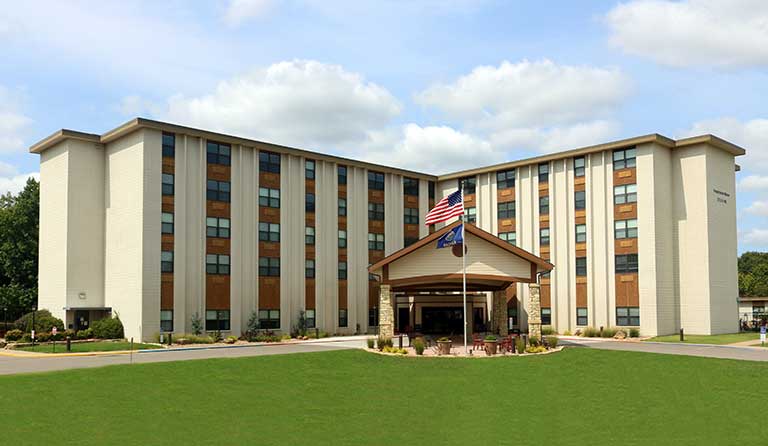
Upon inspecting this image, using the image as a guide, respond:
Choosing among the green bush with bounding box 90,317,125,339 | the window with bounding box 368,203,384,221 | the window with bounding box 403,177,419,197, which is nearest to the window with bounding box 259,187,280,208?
the window with bounding box 368,203,384,221

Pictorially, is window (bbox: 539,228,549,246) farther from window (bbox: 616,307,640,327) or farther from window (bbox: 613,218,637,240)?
window (bbox: 616,307,640,327)

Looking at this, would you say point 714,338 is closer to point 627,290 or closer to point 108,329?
point 627,290

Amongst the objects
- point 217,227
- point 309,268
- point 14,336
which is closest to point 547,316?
point 309,268

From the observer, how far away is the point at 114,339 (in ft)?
154

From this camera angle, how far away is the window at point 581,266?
55.5m

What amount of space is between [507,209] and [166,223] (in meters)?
29.0

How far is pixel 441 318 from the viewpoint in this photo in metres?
55.9

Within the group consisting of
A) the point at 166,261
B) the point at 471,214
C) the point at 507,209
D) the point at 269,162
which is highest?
the point at 269,162

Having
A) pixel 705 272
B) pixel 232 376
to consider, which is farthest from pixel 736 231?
pixel 232 376

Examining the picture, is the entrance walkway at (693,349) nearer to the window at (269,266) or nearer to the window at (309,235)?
the window at (309,235)

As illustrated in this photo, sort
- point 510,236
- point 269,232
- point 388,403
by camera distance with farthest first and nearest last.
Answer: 1. point 510,236
2. point 269,232
3. point 388,403

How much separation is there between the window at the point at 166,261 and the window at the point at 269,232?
7.39 m

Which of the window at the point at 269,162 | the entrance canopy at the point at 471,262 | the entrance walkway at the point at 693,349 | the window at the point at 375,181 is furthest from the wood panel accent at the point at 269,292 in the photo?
the entrance walkway at the point at 693,349

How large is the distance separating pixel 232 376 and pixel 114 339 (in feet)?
77.5
